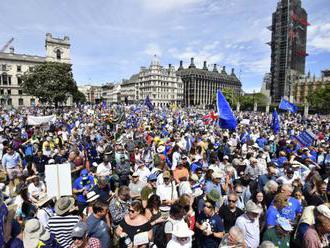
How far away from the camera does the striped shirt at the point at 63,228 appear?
3.42 m

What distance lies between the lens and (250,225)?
373 cm

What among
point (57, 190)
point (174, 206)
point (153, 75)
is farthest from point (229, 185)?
point (153, 75)

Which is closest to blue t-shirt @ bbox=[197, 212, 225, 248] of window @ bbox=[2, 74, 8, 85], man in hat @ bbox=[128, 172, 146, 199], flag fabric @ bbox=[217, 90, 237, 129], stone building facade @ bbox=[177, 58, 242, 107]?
man in hat @ bbox=[128, 172, 146, 199]

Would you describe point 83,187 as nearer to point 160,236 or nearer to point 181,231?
point 160,236

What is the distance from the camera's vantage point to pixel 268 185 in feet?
16.7

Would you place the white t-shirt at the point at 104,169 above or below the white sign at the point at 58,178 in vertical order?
below

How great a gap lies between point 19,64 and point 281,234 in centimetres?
8790

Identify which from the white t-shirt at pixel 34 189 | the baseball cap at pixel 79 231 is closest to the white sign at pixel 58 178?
the white t-shirt at pixel 34 189

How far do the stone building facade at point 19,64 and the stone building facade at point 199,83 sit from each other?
63785 millimetres

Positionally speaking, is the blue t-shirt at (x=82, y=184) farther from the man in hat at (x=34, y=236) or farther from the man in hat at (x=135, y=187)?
the man in hat at (x=34, y=236)

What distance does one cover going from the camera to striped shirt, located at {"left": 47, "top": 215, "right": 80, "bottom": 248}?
342cm

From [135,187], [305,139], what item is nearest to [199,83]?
[305,139]

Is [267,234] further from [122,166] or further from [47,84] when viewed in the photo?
[47,84]

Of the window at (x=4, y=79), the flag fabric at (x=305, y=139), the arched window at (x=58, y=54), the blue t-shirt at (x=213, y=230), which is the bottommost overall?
the blue t-shirt at (x=213, y=230)
